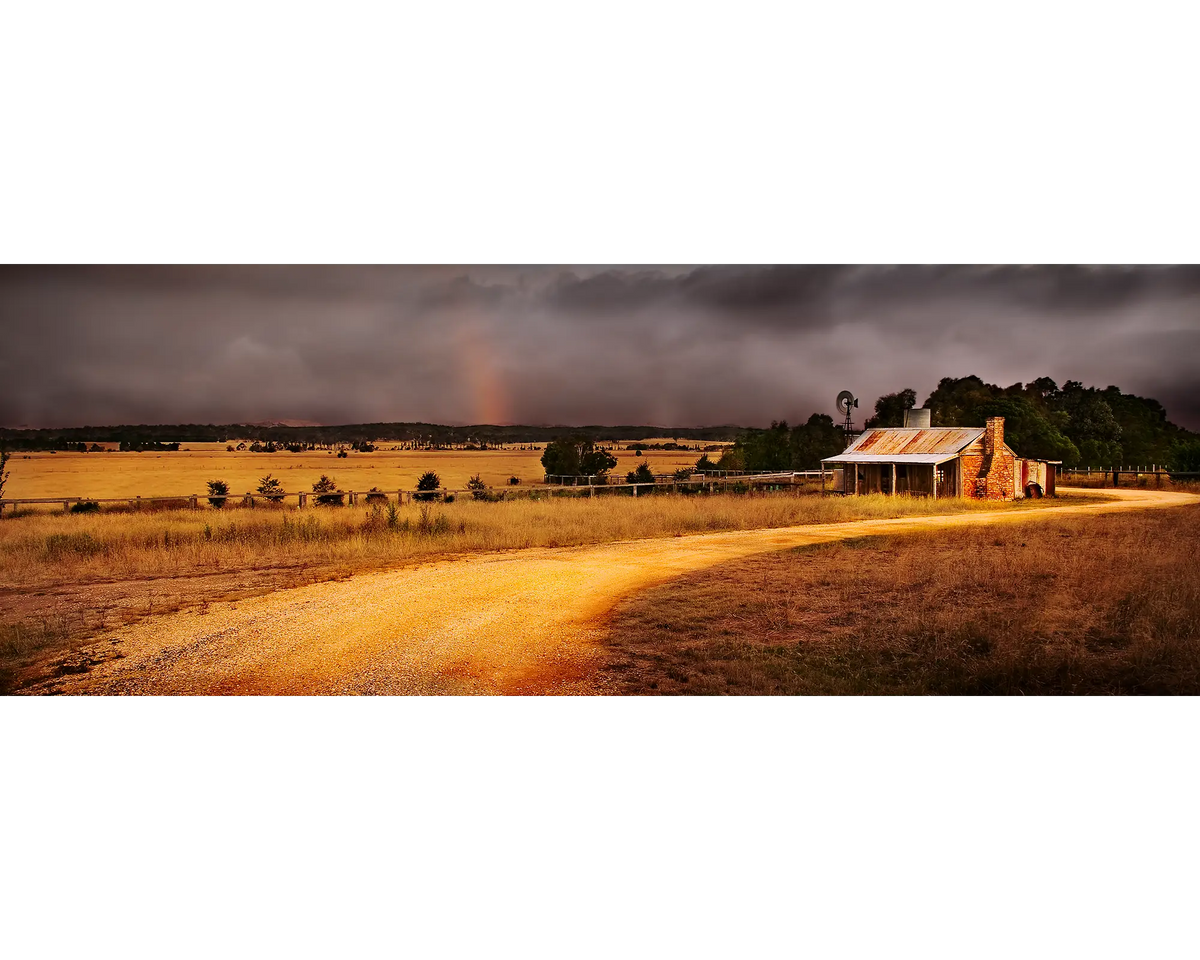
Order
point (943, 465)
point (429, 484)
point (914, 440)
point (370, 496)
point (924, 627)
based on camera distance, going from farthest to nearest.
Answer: point (429, 484), point (914, 440), point (943, 465), point (370, 496), point (924, 627)

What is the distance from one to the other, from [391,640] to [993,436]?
25.6 metres

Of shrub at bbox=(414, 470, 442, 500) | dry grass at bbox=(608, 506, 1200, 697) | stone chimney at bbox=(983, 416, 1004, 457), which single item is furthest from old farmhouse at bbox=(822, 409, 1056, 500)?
shrub at bbox=(414, 470, 442, 500)

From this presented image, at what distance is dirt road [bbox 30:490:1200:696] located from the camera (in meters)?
4.72

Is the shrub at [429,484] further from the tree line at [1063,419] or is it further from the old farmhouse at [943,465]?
the tree line at [1063,419]

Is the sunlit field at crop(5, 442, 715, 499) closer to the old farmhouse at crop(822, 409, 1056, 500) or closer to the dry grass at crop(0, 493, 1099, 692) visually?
the dry grass at crop(0, 493, 1099, 692)

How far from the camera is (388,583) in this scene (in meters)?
8.03

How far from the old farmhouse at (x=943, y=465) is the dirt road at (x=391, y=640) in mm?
18953

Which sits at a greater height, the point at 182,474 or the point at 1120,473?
the point at 182,474

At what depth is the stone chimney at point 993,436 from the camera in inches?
960

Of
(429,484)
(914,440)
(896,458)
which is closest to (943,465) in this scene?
(896,458)

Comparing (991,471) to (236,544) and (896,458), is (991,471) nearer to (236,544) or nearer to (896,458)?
(896,458)

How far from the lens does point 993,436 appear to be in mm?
24484
